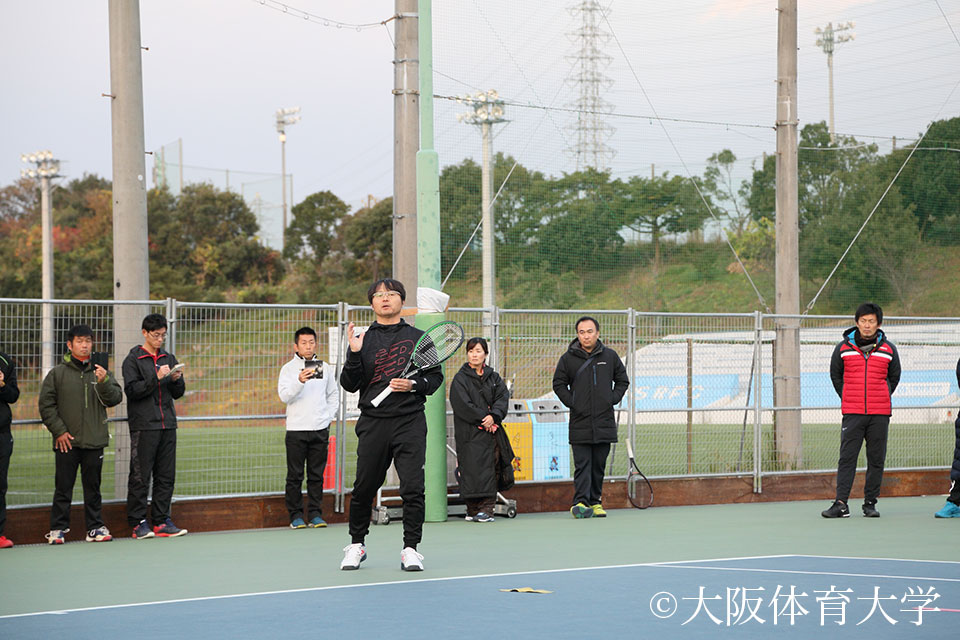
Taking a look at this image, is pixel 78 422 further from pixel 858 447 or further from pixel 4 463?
pixel 858 447

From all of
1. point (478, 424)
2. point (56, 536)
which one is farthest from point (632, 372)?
point (56, 536)

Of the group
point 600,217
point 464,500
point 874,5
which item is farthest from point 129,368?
point 874,5

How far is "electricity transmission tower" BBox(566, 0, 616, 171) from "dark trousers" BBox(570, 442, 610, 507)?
9.16 m

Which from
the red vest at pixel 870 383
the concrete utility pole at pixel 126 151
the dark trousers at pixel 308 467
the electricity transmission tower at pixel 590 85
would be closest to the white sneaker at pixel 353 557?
the dark trousers at pixel 308 467

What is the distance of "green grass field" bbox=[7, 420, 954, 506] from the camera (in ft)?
35.5

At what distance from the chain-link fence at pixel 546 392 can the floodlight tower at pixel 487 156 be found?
17.5ft

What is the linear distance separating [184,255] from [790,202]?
37902mm

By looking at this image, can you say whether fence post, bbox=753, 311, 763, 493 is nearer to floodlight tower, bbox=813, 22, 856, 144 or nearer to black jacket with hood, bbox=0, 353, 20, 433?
black jacket with hood, bbox=0, 353, 20, 433

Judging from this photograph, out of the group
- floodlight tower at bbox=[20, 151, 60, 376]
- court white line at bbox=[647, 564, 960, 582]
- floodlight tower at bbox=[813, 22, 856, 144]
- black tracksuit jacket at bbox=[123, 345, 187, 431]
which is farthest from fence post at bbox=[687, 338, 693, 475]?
floodlight tower at bbox=[20, 151, 60, 376]

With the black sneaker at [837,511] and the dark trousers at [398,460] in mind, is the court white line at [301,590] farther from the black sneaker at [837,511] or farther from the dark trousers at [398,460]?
the black sneaker at [837,511]

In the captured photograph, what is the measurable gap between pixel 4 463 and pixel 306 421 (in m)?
2.67

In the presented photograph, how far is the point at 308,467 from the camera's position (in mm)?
10820

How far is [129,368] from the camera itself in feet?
32.6

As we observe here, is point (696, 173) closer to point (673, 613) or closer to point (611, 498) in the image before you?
point (611, 498)
